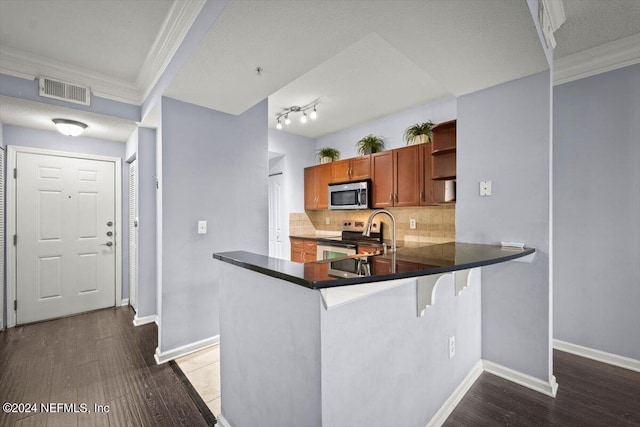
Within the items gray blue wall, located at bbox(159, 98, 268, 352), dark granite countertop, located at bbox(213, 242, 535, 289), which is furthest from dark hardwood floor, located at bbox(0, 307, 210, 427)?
dark granite countertop, located at bbox(213, 242, 535, 289)

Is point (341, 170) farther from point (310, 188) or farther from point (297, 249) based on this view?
point (297, 249)

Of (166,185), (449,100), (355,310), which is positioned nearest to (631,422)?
(355,310)

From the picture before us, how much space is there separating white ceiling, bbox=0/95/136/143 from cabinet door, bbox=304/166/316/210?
2553 mm

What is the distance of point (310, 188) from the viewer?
4844mm

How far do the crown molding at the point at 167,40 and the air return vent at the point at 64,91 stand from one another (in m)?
0.46

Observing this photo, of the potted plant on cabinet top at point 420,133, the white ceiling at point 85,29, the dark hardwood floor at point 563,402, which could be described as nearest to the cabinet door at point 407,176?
the potted plant on cabinet top at point 420,133

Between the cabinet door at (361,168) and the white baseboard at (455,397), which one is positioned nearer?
the white baseboard at (455,397)

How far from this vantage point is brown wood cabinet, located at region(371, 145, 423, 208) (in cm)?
343

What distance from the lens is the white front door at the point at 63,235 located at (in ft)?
10.4

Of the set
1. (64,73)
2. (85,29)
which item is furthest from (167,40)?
(64,73)

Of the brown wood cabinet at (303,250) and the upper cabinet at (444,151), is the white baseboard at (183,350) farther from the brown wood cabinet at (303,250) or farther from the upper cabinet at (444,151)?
the upper cabinet at (444,151)

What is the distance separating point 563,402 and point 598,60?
2637 mm

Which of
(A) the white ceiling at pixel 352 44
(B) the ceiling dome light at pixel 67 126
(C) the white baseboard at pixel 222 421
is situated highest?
(A) the white ceiling at pixel 352 44

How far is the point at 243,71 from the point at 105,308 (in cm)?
357
